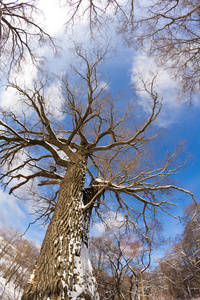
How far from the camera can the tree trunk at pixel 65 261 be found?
230cm

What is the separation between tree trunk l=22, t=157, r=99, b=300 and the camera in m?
2.30

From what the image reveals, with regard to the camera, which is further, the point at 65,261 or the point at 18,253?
the point at 18,253

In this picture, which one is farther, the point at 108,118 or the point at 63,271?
the point at 108,118

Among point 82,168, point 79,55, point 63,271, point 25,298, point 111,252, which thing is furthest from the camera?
point 111,252

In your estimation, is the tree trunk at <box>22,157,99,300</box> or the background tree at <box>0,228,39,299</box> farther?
the background tree at <box>0,228,39,299</box>

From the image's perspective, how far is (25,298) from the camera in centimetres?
229

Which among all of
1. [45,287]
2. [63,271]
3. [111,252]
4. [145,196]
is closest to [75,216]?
[63,271]

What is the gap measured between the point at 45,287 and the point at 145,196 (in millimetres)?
3472

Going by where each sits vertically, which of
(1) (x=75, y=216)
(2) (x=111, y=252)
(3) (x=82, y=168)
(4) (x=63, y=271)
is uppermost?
(3) (x=82, y=168)

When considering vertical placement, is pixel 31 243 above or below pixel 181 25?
→ below

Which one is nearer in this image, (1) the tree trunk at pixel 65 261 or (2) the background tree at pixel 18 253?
(1) the tree trunk at pixel 65 261

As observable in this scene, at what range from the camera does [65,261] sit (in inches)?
101

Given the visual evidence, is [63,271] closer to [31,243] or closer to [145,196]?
[145,196]

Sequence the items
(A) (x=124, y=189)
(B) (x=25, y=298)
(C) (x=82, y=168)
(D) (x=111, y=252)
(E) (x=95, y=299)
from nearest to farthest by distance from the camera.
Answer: (B) (x=25, y=298) → (E) (x=95, y=299) → (C) (x=82, y=168) → (A) (x=124, y=189) → (D) (x=111, y=252)
